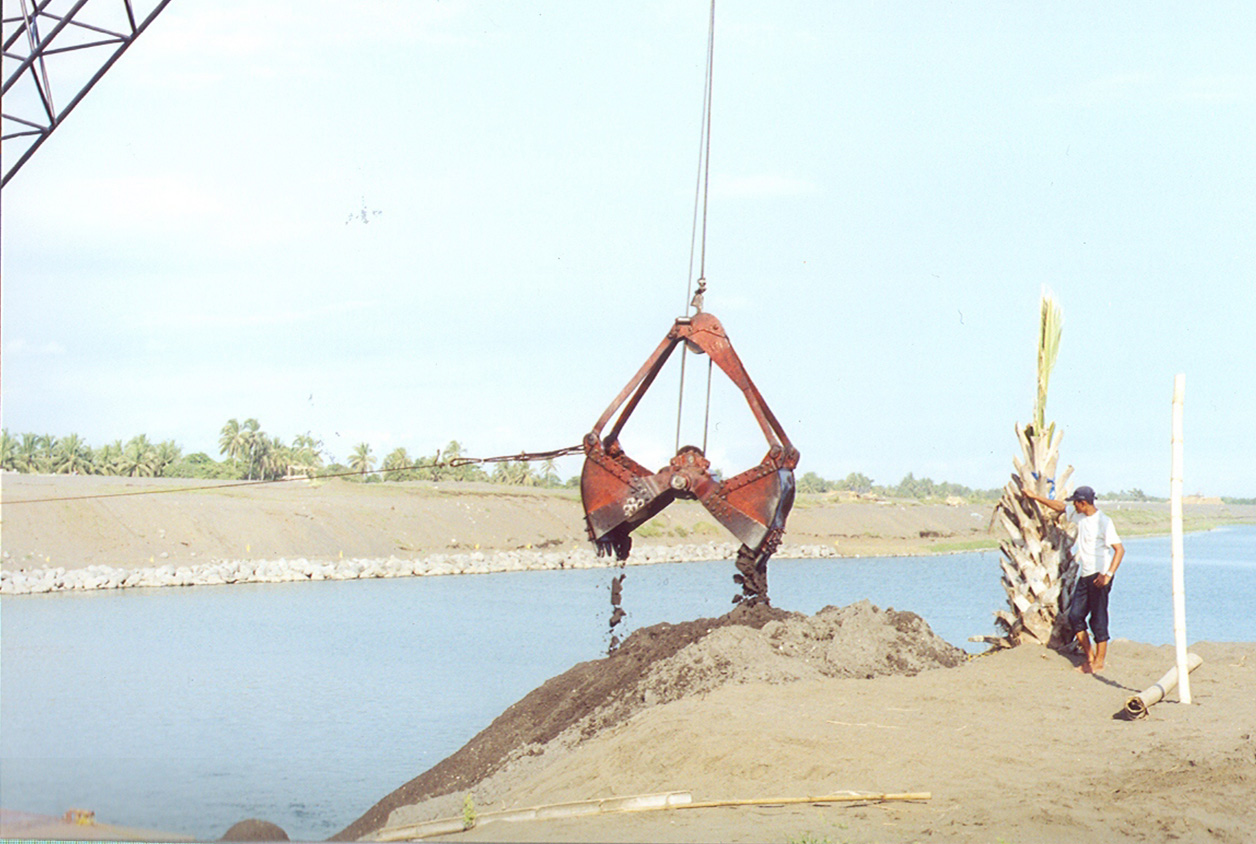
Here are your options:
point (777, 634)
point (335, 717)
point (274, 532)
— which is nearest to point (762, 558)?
point (777, 634)

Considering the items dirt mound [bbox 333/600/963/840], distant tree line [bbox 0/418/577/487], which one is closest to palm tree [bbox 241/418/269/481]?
distant tree line [bbox 0/418/577/487]

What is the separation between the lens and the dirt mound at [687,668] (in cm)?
962

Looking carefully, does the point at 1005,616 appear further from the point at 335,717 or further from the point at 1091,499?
the point at 335,717

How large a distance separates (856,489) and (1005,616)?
236 ft

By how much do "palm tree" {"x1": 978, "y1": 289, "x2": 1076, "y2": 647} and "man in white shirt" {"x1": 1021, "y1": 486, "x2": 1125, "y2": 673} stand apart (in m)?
0.79

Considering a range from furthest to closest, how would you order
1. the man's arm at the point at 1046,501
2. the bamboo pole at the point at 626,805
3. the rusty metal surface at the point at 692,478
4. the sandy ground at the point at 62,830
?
the man's arm at the point at 1046,501, the rusty metal surface at the point at 692,478, the sandy ground at the point at 62,830, the bamboo pole at the point at 626,805

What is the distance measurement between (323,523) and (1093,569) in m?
44.2

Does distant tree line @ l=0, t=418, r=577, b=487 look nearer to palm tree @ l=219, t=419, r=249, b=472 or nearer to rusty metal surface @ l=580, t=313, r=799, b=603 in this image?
palm tree @ l=219, t=419, r=249, b=472

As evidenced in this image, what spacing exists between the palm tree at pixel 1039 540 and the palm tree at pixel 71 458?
57965mm

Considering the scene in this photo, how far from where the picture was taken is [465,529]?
183 feet

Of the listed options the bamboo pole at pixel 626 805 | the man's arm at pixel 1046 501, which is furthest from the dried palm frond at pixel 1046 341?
the bamboo pole at pixel 626 805

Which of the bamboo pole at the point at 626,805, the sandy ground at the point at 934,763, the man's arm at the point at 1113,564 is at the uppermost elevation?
the man's arm at the point at 1113,564

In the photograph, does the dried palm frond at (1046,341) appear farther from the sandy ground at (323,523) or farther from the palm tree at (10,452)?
the palm tree at (10,452)

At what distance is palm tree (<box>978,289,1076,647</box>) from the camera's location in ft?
35.4
